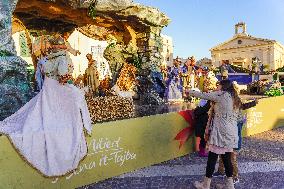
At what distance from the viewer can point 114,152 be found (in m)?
6.61

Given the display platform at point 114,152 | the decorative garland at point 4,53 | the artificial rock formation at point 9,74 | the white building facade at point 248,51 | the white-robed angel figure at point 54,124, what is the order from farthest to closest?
the white building facade at point 248,51, the decorative garland at point 4,53, the artificial rock formation at point 9,74, the white-robed angel figure at point 54,124, the display platform at point 114,152

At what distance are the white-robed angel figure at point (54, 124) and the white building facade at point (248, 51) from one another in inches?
1713

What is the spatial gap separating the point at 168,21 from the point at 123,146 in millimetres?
7364

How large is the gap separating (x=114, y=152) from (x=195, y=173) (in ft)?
5.40

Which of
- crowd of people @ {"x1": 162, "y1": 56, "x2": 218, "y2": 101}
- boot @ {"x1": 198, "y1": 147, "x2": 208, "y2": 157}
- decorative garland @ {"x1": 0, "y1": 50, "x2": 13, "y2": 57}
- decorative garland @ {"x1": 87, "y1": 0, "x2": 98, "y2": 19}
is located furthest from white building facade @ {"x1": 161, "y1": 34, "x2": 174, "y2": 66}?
decorative garland @ {"x1": 0, "y1": 50, "x2": 13, "y2": 57}

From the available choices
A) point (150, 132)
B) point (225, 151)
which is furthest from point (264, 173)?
point (150, 132)

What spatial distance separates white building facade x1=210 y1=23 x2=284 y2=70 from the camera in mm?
48250

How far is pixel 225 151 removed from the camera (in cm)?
559

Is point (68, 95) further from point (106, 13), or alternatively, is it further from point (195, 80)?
point (195, 80)

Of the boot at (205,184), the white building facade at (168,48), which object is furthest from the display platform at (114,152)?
the white building facade at (168,48)

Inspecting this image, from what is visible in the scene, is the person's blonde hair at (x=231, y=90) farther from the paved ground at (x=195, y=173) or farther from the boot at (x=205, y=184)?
the paved ground at (x=195, y=173)

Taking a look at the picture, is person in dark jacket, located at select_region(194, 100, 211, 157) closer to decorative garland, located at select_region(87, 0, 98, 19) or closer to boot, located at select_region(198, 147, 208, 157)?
boot, located at select_region(198, 147, 208, 157)

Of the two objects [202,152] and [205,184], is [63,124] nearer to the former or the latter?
[205,184]

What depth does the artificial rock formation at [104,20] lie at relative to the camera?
9992mm
